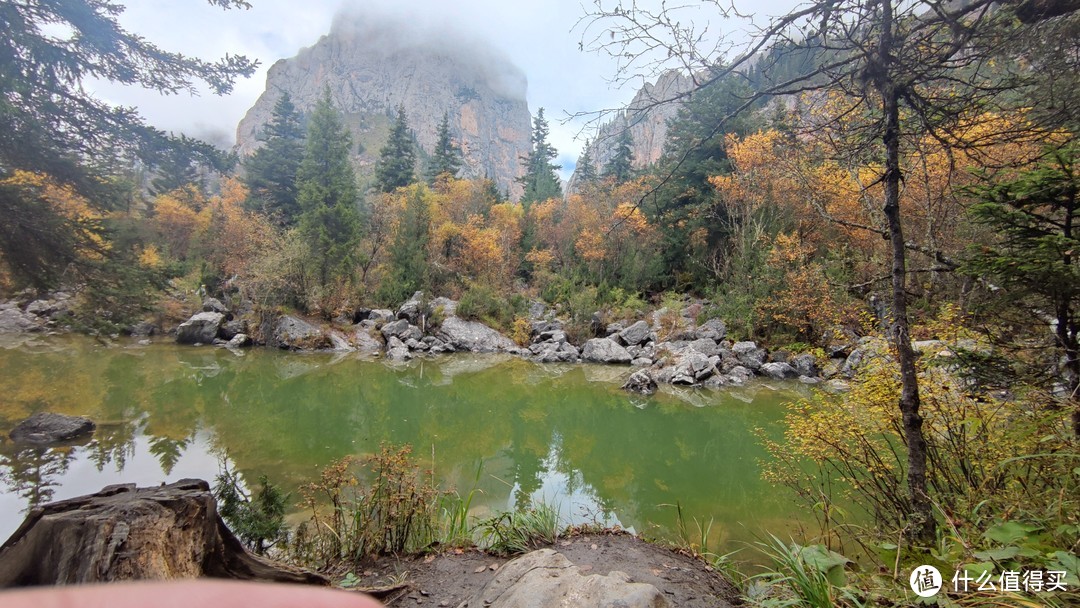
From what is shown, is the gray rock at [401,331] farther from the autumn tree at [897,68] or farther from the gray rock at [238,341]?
the autumn tree at [897,68]

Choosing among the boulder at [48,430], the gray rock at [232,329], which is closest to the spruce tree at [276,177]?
the gray rock at [232,329]

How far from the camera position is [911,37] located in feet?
8.78

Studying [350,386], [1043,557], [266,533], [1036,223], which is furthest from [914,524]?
[350,386]

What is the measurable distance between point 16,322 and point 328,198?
42.8 ft

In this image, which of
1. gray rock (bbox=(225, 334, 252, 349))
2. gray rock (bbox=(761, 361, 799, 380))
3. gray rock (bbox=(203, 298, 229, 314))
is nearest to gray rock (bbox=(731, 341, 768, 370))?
gray rock (bbox=(761, 361, 799, 380))

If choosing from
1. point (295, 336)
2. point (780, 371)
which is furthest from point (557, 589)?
point (295, 336)

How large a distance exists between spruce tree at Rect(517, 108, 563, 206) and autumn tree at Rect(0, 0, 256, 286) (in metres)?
28.9

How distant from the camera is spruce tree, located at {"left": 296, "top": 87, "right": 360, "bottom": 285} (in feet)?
69.8

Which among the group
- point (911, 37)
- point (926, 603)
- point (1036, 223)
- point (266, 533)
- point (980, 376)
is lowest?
point (266, 533)

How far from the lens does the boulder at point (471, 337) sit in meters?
19.8

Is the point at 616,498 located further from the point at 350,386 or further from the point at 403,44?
the point at 403,44

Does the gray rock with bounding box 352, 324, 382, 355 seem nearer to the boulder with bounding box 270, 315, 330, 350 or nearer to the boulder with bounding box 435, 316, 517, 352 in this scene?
the boulder with bounding box 270, 315, 330, 350

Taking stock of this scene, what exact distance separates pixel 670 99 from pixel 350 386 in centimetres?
1220

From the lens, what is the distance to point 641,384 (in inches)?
498
